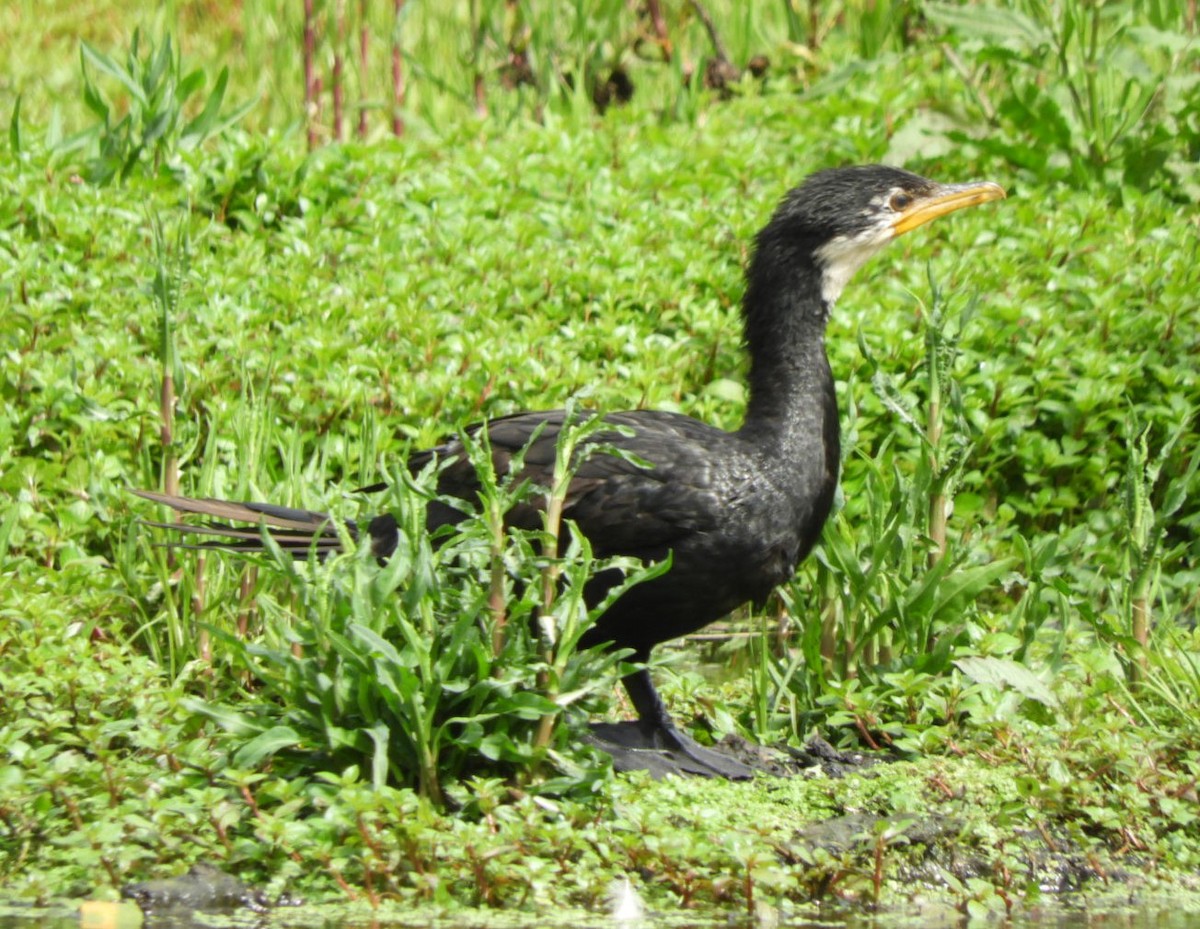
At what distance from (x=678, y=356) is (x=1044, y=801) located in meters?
2.60

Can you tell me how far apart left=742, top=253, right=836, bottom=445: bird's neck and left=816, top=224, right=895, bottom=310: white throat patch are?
0.09 ft

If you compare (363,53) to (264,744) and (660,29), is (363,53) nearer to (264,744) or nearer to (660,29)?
(660,29)

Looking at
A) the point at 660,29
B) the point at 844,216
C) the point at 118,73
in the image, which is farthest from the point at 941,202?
the point at 660,29

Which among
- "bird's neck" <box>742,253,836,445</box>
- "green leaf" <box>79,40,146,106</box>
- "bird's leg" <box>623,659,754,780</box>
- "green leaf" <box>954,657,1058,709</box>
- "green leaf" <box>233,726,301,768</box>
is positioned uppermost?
"green leaf" <box>79,40,146,106</box>

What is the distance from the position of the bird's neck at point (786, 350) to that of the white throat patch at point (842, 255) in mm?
29

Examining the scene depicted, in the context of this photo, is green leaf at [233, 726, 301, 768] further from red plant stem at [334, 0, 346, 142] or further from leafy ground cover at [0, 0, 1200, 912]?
red plant stem at [334, 0, 346, 142]

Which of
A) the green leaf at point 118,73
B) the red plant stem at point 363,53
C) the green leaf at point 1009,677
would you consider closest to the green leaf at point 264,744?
the green leaf at point 1009,677

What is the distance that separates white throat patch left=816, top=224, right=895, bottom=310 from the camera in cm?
454

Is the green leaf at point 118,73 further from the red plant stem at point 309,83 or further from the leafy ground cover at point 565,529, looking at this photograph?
the red plant stem at point 309,83

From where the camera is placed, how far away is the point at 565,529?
3975mm

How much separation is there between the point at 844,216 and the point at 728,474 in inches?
37.5

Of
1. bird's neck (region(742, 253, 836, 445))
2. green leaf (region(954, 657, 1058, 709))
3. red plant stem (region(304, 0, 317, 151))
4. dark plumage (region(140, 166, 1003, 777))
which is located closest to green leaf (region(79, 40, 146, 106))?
red plant stem (region(304, 0, 317, 151))

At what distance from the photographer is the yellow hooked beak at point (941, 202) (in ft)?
15.7

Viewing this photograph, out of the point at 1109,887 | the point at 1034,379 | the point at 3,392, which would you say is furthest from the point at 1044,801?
the point at 3,392
